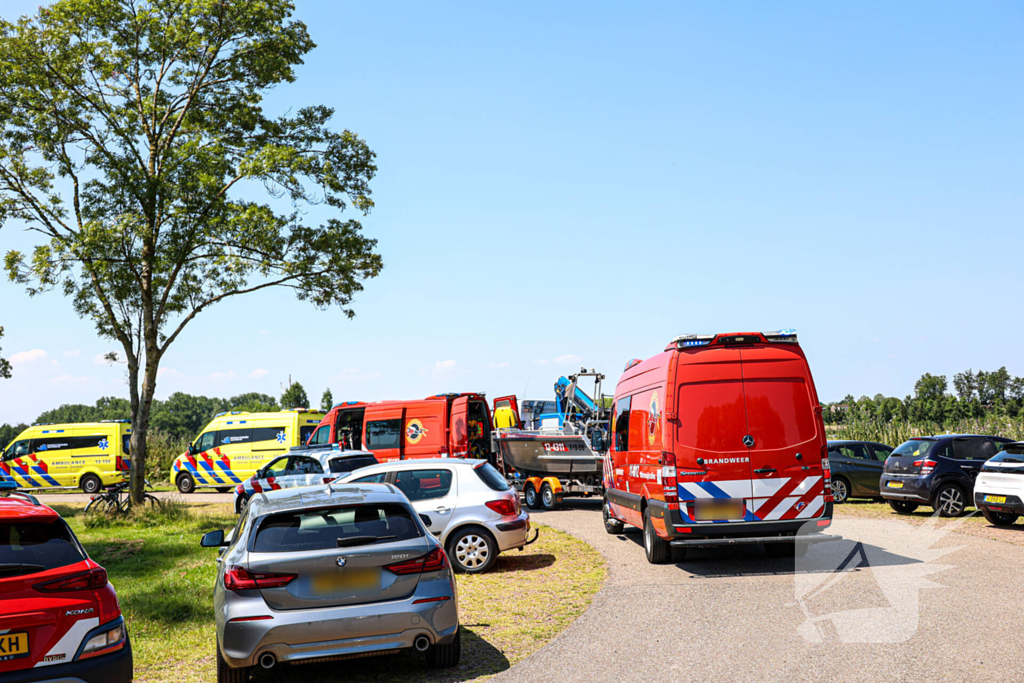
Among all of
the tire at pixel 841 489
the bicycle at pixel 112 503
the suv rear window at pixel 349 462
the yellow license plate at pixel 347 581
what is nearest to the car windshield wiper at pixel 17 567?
the yellow license plate at pixel 347 581

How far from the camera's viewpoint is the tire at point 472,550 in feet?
34.7

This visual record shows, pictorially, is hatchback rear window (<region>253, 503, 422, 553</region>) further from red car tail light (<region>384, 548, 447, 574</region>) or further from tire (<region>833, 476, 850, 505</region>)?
tire (<region>833, 476, 850, 505</region>)

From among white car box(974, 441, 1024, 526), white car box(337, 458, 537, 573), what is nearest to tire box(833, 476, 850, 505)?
white car box(974, 441, 1024, 526)

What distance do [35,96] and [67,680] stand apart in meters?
16.0

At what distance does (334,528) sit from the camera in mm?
5938

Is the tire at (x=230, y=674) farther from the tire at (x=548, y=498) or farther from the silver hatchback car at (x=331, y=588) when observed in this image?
the tire at (x=548, y=498)

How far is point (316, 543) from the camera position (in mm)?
5844

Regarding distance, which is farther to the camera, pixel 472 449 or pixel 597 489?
pixel 472 449

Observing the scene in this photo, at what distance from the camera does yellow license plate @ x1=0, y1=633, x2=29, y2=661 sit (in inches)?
181

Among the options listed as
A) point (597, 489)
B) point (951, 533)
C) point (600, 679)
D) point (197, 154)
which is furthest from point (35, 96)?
point (951, 533)

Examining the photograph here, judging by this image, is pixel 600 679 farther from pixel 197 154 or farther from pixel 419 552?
pixel 197 154

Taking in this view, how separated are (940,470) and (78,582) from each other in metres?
14.7

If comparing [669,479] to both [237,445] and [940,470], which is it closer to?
[940,470]

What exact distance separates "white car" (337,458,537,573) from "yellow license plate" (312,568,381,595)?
465cm
